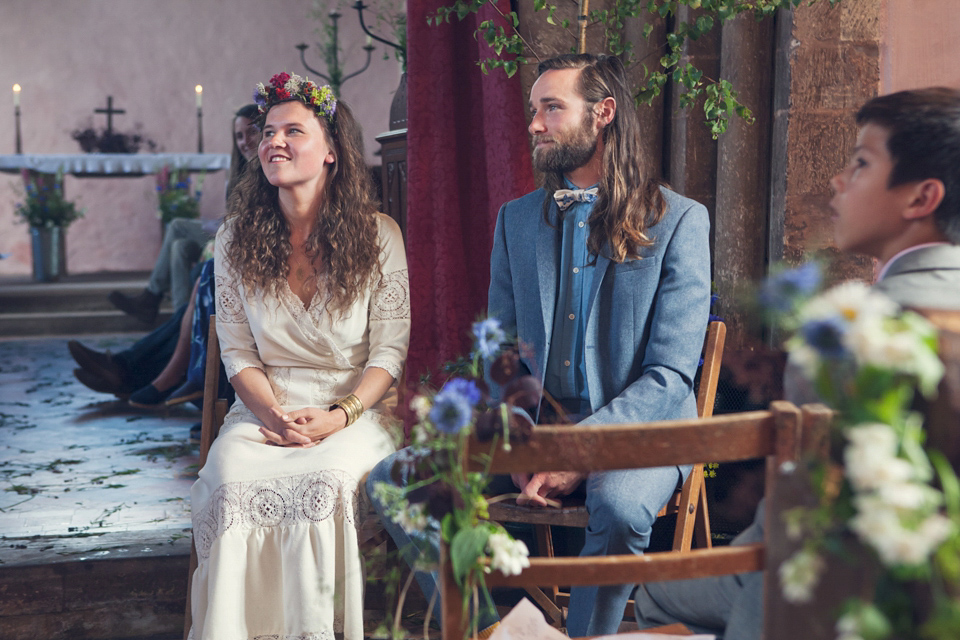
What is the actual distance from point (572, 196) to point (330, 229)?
69 cm

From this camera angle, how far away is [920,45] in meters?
2.66

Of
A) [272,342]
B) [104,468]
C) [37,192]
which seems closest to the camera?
[272,342]

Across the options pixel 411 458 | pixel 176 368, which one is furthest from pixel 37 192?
pixel 411 458

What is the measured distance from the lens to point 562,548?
2896 millimetres

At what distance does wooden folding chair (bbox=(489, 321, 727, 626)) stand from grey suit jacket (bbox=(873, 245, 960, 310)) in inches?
39.0

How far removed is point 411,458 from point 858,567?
0.57 m

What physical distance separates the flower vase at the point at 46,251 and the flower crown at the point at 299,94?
7242 millimetres

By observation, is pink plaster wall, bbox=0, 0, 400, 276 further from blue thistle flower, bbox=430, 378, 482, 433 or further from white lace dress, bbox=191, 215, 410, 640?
blue thistle flower, bbox=430, 378, 482, 433

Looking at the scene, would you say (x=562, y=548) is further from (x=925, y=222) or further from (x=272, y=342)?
(x=925, y=222)

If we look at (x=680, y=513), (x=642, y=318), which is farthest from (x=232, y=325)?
(x=680, y=513)

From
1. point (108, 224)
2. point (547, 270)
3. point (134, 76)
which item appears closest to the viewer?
point (547, 270)

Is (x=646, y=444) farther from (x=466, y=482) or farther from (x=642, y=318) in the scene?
(x=642, y=318)

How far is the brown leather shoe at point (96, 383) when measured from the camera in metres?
4.89

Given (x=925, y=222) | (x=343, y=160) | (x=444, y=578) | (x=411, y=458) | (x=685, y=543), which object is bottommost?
(x=685, y=543)
